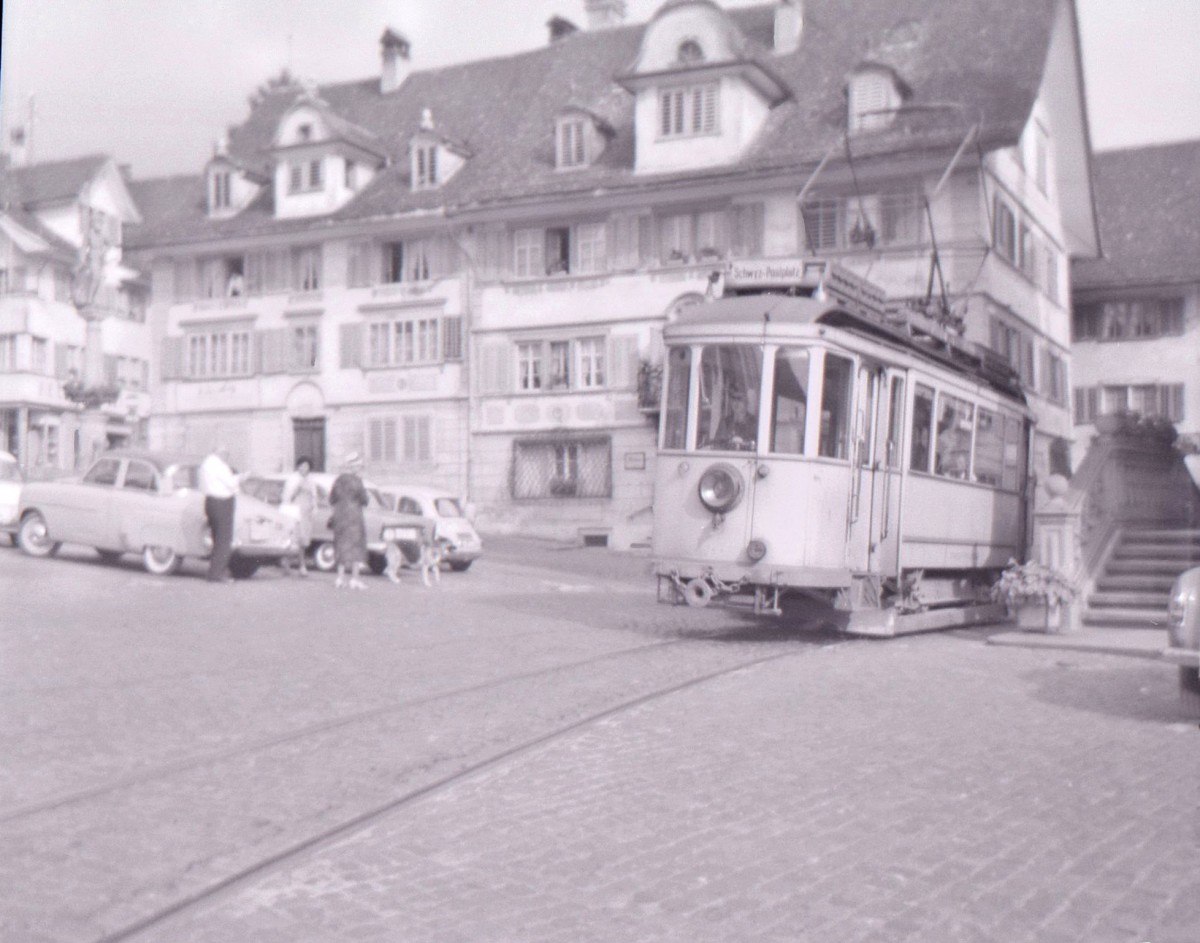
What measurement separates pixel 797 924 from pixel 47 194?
742 centimetres

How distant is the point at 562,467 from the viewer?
126 ft

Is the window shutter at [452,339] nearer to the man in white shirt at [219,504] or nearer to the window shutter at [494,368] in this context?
the window shutter at [494,368]

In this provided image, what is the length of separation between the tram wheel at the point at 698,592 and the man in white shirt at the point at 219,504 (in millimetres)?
7469

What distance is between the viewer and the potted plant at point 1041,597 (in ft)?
55.4

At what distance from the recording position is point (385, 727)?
9625 millimetres

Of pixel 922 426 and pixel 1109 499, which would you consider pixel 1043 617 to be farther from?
pixel 1109 499

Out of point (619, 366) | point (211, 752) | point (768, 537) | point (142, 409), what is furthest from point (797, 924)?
point (142, 409)

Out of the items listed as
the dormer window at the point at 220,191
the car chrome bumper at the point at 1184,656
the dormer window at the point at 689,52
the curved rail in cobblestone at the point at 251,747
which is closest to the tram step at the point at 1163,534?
the car chrome bumper at the point at 1184,656

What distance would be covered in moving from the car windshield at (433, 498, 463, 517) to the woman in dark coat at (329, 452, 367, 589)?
614cm

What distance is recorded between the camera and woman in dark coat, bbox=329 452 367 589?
69.6 feet

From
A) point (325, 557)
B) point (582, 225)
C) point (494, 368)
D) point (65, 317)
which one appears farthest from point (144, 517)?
point (582, 225)

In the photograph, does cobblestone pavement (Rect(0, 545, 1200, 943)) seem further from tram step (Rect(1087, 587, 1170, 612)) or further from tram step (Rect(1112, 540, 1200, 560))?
tram step (Rect(1112, 540, 1200, 560))

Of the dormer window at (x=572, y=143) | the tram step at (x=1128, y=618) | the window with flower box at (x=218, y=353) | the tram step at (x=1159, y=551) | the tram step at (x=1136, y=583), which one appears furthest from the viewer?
the window with flower box at (x=218, y=353)

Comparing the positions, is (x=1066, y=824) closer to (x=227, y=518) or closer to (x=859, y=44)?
(x=227, y=518)
